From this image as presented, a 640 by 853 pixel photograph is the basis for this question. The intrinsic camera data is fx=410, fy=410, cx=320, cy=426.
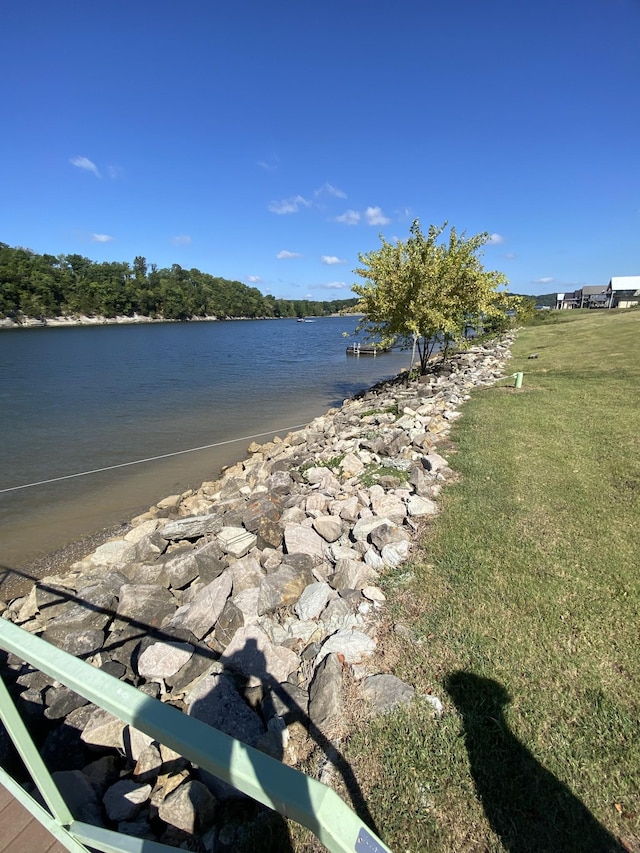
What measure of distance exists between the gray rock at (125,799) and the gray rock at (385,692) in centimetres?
160

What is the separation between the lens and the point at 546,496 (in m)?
5.84

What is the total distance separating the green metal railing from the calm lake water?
8.36 meters

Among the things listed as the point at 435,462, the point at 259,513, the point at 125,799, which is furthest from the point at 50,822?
the point at 435,462

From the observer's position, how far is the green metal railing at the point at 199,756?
0.88 metres

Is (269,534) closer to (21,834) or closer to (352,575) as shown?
(352,575)

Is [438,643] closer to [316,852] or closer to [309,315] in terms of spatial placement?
[316,852]

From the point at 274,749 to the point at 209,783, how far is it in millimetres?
444

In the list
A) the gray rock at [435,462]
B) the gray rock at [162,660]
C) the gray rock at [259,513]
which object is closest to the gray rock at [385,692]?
the gray rock at [162,660]

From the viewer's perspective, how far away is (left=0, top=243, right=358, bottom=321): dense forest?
8925cm

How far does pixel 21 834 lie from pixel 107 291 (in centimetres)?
12073

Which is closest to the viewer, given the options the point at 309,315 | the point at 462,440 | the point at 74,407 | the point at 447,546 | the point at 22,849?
the point at 22,849

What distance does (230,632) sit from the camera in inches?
157

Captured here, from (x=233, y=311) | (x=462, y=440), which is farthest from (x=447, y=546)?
(x=233, y=311)

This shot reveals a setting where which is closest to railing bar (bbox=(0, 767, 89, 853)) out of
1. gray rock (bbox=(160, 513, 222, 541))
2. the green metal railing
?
the green metal railing
